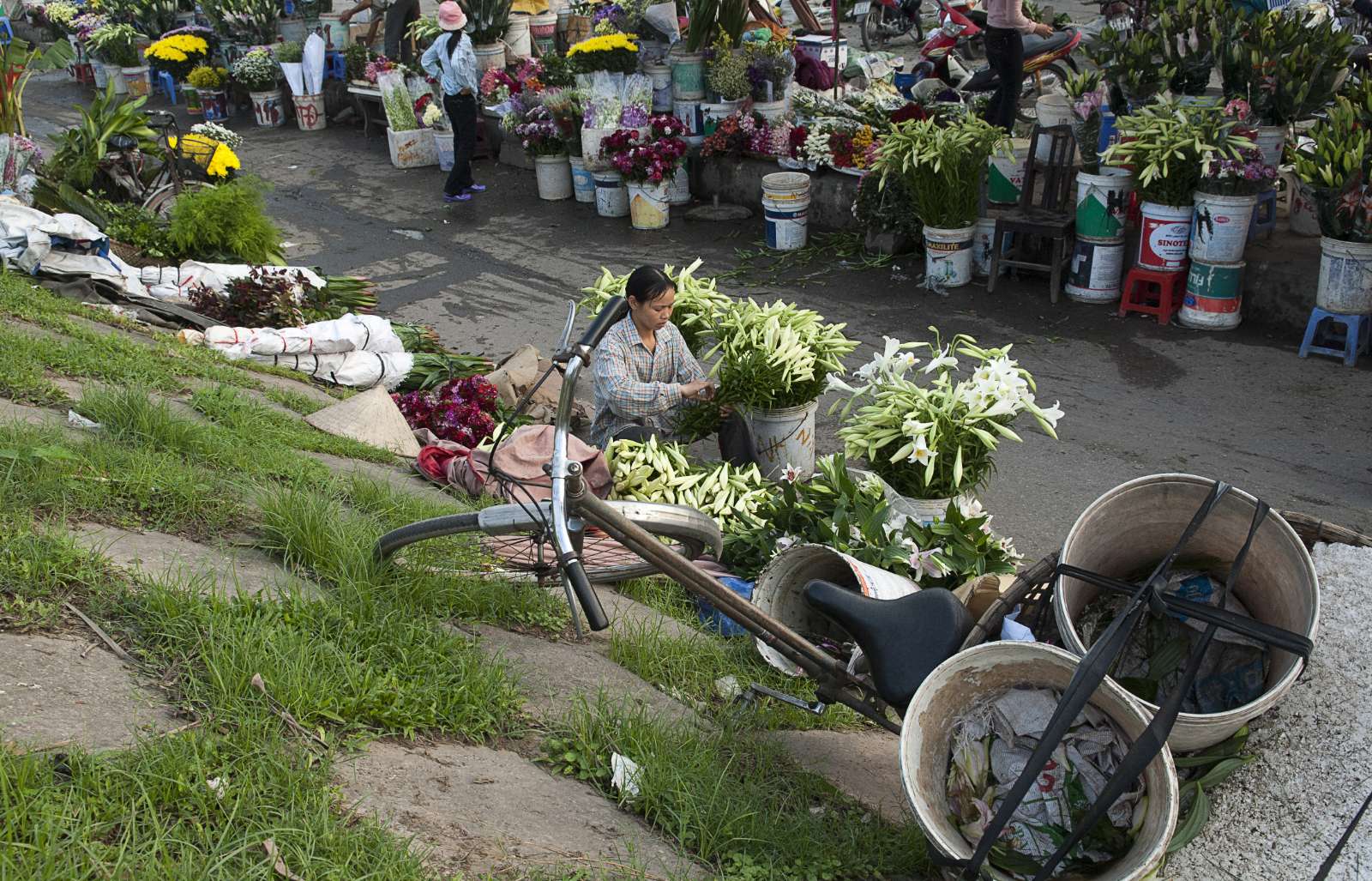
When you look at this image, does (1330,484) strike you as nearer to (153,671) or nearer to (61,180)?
(153,671)

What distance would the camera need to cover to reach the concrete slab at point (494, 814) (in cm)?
262

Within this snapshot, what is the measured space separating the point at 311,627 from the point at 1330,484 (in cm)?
498

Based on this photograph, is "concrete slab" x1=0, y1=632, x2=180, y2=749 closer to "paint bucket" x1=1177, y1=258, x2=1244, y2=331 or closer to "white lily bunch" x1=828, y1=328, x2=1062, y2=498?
"white lily bunch" x1=828, y1=328, x2=1062, y2=498

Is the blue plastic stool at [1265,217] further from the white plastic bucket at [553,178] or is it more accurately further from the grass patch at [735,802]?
the white plastic bucket at [553,178]

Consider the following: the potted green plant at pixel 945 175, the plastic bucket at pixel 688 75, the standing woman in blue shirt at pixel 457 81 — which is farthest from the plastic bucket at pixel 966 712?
the standing woman in blue shirt at pixel 457 81

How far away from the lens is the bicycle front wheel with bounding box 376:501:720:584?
3.39m

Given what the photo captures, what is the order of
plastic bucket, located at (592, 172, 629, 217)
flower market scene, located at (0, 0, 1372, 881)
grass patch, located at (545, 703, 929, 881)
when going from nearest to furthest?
flower market scene, located at (0, 0, 1372, 881) < grass patch, located at (545, 703, 929, 881) < plastic bucket, located at (592, 172, 629, 217)

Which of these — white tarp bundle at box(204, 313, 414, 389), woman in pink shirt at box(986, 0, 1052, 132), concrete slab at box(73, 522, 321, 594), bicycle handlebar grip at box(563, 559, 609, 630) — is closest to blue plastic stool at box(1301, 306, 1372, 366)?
woman in pink shirt at box(986, 0, 1052, 132)

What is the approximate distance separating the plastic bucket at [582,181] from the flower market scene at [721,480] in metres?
0.06

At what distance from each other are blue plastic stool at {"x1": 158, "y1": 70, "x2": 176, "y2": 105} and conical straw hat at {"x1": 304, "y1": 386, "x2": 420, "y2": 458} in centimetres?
1458

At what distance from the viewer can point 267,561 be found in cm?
373

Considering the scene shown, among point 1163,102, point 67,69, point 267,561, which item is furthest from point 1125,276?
point 67,69

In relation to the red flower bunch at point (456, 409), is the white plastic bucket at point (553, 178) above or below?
above

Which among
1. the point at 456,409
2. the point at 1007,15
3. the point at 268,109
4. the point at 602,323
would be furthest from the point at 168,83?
the point at 602,323
